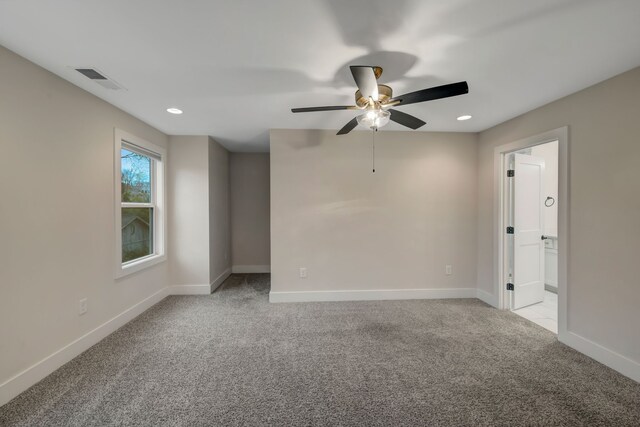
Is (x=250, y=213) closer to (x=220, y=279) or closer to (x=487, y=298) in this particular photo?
(x=220, y=279)

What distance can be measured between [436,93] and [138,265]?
359cm

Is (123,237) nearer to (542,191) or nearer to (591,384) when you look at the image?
(591,384)

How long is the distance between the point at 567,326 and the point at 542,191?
1.83 meters

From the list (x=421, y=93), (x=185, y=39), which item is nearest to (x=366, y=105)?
(x=421, y=93)

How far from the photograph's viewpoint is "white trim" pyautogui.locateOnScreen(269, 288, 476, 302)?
351 cm

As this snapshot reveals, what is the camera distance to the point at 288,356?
2217 mm

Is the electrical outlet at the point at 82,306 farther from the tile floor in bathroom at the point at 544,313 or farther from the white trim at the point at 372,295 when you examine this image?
the tile floor in bathroom at the point at 544,313

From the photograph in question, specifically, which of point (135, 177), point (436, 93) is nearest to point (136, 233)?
point (135, 177)

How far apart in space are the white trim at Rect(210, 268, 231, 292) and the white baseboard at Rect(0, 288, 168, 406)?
99 cm

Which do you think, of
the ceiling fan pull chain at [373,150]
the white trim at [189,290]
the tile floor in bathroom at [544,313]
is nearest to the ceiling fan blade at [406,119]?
the ceiling fan pull chain at [373,150]

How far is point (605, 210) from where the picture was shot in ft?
6.97

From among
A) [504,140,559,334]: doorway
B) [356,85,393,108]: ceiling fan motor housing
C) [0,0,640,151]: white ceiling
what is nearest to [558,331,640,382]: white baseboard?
[504,140,559,334]: doorway

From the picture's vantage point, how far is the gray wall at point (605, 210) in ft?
6.45

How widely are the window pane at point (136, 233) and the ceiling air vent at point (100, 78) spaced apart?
1417mm
